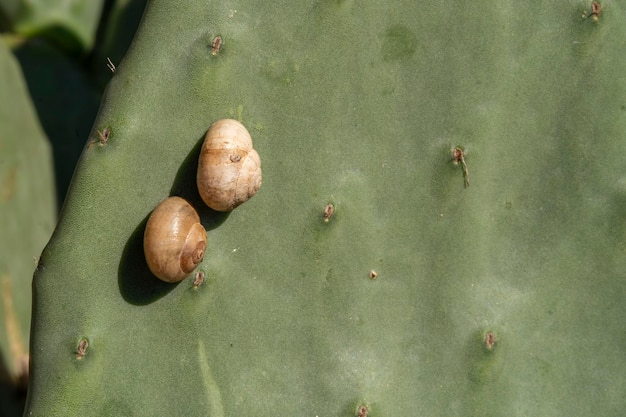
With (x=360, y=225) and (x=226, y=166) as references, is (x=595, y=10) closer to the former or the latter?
(x=360, y=225)

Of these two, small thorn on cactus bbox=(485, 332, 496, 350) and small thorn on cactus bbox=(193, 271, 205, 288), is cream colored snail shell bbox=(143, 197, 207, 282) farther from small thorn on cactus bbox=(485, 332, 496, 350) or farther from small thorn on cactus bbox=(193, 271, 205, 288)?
small thorn on cactus bbox=(485, 332, 496, 350)

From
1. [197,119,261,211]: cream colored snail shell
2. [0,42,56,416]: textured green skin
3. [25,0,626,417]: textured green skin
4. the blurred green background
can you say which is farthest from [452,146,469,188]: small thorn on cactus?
[0,42,56,416]: textured green skin

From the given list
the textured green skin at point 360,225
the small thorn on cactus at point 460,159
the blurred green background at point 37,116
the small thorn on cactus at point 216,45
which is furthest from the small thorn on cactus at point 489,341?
the blurred green background at point 37,116

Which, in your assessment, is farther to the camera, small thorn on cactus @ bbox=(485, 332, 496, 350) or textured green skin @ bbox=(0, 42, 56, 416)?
textured green skin @ bbox=(0, 42, 56, 416)

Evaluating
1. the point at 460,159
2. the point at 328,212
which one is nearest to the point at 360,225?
the point at 328,212

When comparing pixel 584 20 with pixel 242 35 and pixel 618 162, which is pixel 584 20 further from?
pixel 242 35

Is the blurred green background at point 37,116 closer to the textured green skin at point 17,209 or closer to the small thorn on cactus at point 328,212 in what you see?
the textured green skin at point 17,209

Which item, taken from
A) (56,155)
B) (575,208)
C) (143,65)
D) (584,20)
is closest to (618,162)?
(575,208)
